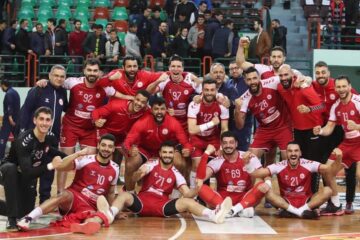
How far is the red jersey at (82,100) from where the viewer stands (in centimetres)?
1209

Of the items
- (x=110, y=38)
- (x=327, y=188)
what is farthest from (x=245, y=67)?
(x=110, y=38)

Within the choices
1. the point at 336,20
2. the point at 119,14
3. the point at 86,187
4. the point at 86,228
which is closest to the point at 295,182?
the point at 86,187

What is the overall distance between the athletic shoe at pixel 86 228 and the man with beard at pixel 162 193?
96cm

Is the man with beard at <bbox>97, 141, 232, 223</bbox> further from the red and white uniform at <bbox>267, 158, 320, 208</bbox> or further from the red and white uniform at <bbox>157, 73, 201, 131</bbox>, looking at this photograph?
the red and white uniform at <bbox>157, 73, 201, 131</bbox>

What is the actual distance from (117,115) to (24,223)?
8.80ft

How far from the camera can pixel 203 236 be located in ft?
32.6

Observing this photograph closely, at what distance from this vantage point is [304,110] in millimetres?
11609

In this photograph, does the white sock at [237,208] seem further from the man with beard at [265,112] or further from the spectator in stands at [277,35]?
the spectator in stands at [277,35]

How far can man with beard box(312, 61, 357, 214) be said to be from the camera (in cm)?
1197

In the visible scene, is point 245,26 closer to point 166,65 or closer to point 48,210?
point 166,65

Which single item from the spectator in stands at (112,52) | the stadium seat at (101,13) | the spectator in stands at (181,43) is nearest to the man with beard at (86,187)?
the spectator in stands at (112,52)

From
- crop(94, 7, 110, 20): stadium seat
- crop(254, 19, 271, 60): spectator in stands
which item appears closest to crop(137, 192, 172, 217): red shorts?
crop(254, 19, 271, 60): spectator in stands

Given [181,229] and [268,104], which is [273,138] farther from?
[181,229]

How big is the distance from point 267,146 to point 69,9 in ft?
41.3
